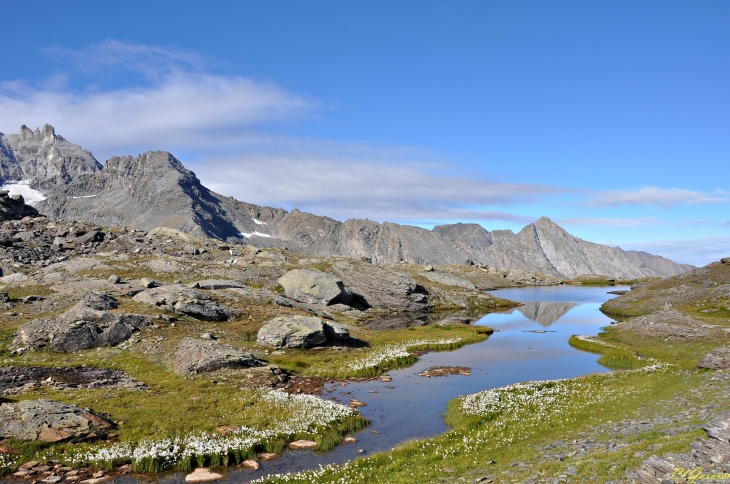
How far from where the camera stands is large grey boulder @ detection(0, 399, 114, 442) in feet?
74.8

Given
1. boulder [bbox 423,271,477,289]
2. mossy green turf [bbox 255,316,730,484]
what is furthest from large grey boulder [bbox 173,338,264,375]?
boulder [bbox 423,271,477,289]

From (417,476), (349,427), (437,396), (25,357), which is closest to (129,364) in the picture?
(25,357)

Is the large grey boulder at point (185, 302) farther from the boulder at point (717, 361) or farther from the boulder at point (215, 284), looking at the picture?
the boulder at point (717, 361)

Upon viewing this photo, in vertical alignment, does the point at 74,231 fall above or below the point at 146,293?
above

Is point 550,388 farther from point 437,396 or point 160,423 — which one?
point 160,423

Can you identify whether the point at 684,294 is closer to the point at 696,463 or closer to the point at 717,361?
the point at 717,361

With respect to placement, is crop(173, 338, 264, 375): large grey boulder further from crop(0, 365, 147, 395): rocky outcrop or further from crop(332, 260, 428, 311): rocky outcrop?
crop(332, 260, 428, 311): rocky outcrop

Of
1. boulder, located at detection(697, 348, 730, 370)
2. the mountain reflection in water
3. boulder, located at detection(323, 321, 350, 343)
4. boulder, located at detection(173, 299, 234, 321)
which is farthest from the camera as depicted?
the mountain reflection in water

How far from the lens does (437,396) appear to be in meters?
36.4

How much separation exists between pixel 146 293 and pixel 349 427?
4295 cm

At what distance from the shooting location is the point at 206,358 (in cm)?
3994

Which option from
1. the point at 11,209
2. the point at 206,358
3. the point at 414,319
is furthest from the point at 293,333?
the point at 11,209

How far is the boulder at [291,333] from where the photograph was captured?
172ft

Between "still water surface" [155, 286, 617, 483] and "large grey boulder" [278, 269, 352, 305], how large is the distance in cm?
3479
